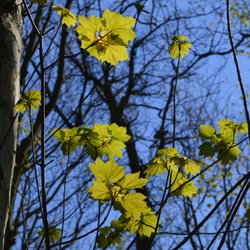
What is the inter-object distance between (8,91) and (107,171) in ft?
1.93

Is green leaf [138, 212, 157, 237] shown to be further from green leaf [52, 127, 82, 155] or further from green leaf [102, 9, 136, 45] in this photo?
green leaf [102, 9, 136, 45]

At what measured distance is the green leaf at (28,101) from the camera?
172 cm

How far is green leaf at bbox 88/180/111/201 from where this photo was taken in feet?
4.30

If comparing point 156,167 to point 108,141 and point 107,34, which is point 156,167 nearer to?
point 108,141

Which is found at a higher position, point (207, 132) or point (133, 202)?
point (207, 132)

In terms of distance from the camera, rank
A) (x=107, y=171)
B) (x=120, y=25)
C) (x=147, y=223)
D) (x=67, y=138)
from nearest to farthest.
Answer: (x=107, y=171)
(x=120, y=25)
(x=147, y=223)
(x=67, y=138)

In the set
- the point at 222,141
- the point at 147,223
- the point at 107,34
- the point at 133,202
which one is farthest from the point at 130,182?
the point at 222,141

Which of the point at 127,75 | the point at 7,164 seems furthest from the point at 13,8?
the point at 127,75

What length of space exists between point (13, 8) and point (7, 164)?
72cm

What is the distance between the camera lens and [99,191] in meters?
1.33

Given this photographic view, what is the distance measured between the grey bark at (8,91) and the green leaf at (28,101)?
0.09 ft

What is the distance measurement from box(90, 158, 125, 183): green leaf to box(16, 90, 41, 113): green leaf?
53 centimetres

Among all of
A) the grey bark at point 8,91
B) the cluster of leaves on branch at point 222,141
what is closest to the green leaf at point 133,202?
the grey bark at point 8,91

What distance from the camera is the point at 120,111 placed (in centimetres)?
743
